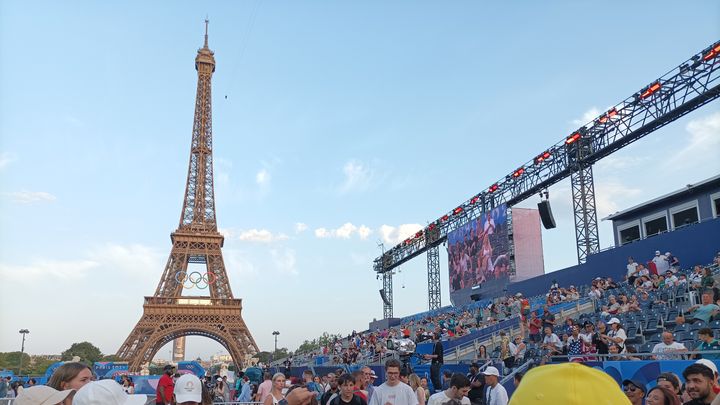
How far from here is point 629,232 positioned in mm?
30062

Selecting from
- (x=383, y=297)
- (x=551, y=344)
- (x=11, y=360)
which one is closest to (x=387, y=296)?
(x=383, y=297)

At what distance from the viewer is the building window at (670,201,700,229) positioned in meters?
25.8

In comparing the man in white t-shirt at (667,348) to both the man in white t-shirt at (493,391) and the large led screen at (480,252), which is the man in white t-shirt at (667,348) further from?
the large led screen at (480,252)

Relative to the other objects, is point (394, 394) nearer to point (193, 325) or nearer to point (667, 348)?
point (667, 348)

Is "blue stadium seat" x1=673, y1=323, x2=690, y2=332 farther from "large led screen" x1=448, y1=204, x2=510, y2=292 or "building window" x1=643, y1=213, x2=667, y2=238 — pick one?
"large led screen" x1=448, y1=204, x2=510, y2=292

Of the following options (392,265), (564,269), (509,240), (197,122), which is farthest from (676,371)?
(197,122)

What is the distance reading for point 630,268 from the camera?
19328mm

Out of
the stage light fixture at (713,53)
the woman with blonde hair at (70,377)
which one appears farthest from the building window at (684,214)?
the woman with blonde hair at (70,377)

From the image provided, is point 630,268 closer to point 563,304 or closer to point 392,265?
point 563,304

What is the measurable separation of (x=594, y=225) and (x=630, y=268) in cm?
868

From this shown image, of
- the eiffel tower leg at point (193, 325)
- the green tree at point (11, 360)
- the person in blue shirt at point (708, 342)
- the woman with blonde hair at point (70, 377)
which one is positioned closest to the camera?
the woman with blonde hair at point (70, 377)

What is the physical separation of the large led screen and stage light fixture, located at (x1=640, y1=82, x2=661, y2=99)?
1085 centimetres

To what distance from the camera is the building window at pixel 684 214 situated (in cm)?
2581

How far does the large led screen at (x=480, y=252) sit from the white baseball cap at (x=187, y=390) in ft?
99.1
